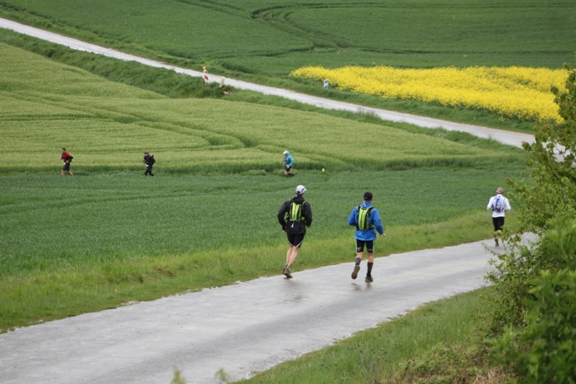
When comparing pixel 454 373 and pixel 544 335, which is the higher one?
pixel 544 335

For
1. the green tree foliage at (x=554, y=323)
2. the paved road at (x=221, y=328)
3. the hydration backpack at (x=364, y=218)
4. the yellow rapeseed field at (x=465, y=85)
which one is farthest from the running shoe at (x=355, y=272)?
the yellow rapeseed field at (x=465, y=85)

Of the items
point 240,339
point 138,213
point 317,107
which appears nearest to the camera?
point 240,339

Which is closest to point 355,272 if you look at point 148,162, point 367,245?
point 367,245

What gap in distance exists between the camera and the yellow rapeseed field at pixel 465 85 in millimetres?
59031

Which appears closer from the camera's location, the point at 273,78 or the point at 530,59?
the point at 273,78

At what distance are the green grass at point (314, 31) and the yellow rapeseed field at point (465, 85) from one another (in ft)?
11.2

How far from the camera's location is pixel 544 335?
20.2ft

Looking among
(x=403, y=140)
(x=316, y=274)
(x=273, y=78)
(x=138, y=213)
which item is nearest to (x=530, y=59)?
(x=273, y=78)

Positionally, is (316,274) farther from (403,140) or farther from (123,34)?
(123,34)

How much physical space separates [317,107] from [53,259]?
42.2 m

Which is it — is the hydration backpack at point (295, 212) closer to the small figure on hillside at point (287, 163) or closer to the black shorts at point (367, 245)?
the black shorts at point (367, 245)

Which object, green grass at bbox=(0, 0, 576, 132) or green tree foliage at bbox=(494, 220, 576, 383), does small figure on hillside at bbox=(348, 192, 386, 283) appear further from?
green grass at bbox=(0, 0, 576, 132)

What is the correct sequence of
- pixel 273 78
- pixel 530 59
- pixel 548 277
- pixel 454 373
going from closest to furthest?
1. pixel 548 277
2. pixel 454 373
3. pixel 273 78
4. pixel 530 59

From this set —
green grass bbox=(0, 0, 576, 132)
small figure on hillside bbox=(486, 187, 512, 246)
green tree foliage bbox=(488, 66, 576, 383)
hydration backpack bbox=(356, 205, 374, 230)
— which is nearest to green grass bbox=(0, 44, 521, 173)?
green grass bbox=(0, 0, 576, 132)
